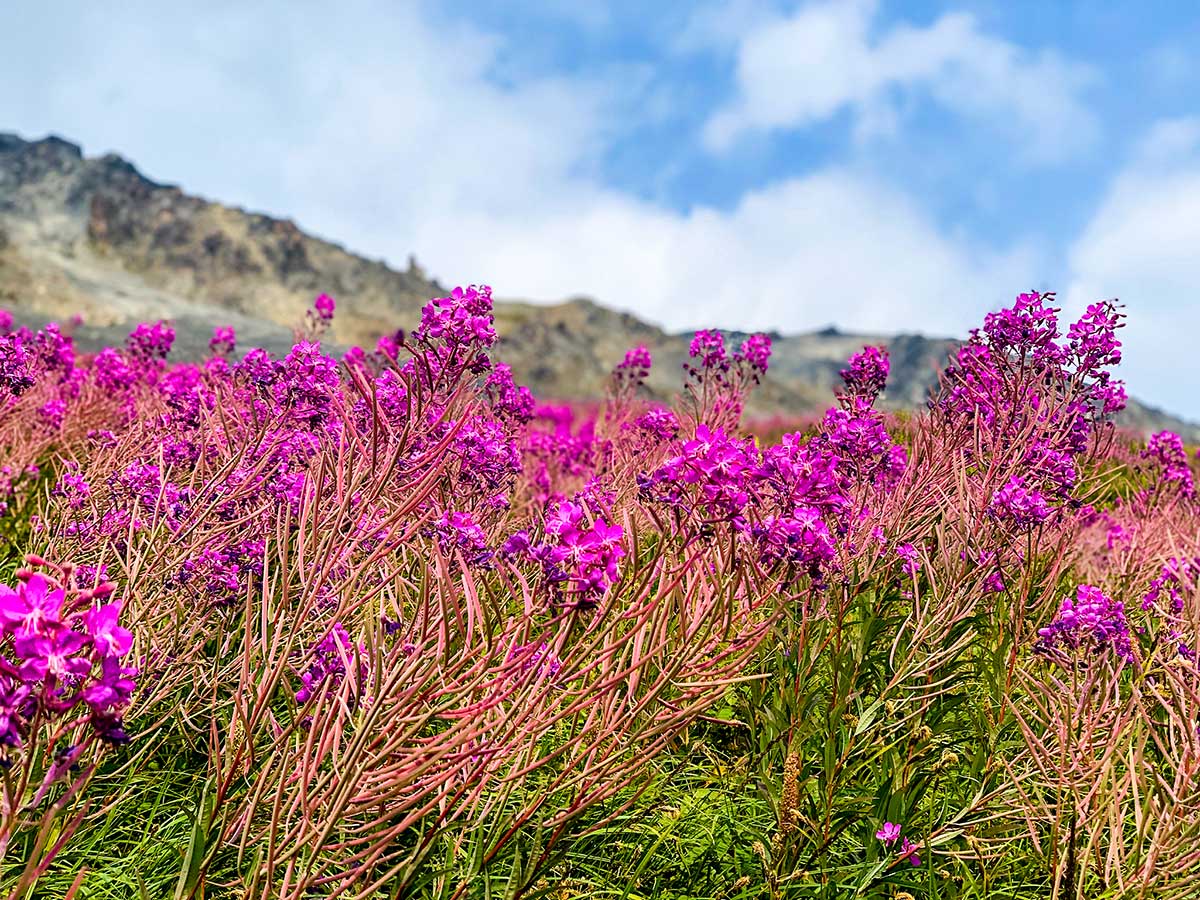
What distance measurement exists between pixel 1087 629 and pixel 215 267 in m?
57.1

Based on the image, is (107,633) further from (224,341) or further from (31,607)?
(224,341)

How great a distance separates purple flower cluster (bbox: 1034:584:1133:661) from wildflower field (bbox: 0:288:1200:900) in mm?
15

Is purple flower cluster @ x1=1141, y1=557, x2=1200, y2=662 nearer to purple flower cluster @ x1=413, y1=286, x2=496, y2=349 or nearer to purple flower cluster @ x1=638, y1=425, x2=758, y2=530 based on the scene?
purple flower cluster @ x1=638, y1=425, x2=758, y2=530

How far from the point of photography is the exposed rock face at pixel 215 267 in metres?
46.9

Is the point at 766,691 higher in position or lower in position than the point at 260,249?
lower

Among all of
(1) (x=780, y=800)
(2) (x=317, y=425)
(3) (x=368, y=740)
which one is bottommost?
(1) (x=780, y=800)

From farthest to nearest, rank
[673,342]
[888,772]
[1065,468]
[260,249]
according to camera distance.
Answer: [673,342] < [260,249] < [1065,468] < [888,772]

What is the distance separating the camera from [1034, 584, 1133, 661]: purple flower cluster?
2.68m

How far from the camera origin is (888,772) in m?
2.73

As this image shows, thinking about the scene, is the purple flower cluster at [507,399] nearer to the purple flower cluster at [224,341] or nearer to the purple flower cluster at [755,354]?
the purple flower cluster at [755,354]

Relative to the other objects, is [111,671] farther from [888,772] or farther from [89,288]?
[89,288]

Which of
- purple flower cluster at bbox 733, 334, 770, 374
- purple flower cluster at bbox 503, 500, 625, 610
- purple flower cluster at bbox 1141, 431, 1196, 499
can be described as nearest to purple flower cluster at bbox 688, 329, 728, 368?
purple flower cluster at bbox 733, 334, 770, 374

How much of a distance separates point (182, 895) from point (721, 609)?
147cm

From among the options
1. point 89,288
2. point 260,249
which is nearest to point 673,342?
point 260,249
